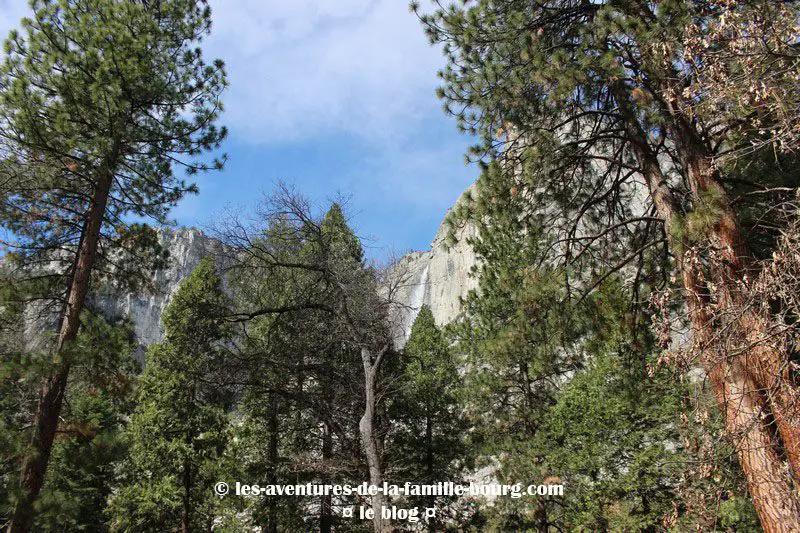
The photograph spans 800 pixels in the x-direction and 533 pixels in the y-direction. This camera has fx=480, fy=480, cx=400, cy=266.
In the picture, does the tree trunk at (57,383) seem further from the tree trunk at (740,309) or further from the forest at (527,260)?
the tree trunk at (740,309)

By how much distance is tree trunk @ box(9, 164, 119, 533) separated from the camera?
5410 mm

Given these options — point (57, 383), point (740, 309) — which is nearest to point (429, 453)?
point (57, 383)

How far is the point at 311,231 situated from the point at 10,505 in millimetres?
5656

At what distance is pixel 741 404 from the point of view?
3828mm

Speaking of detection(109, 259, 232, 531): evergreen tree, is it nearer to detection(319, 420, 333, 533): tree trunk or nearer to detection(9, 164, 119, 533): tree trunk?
detection(319, 420, 333, 533): tree trunk

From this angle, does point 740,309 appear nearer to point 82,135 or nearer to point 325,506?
point 82,135

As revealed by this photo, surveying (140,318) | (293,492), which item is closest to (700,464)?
(293,492)

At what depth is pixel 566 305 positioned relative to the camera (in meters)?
5.89

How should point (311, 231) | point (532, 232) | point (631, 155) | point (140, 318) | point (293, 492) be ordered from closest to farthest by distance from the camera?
1. point (532, 232)
2. point (631, 155)
3. point (311, 231)
4. point (293, 492)
5. point (140, 318)

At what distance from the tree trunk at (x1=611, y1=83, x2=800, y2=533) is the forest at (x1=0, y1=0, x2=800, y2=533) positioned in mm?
29

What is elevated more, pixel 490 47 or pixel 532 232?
pixel 490 47

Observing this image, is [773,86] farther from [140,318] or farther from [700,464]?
[140,318]

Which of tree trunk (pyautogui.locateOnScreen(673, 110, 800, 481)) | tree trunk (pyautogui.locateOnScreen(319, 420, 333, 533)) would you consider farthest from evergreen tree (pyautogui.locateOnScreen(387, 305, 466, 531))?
tree trunk (pyautogui.locateOnScreen(673, 110, 800, 481))

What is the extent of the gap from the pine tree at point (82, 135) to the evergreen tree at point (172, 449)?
5688mm
